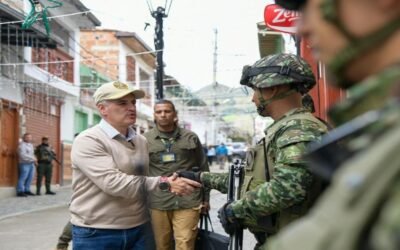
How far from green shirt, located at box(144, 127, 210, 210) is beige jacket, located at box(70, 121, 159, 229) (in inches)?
69.9

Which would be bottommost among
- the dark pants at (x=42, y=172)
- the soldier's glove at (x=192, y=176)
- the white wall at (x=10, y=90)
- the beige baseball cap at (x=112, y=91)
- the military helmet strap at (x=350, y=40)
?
the dark pants at (x=42, y=172)

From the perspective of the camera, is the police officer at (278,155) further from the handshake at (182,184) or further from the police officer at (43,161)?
the police officer at (43,161)

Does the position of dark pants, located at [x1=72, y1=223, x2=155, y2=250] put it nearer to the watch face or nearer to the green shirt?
the watch face

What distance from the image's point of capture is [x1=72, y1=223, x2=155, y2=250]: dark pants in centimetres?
329

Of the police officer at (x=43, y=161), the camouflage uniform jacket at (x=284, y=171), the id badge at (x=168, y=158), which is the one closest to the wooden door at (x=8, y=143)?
the police officer at (x=43, y=161)

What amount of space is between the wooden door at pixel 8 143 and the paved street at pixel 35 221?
1164 mm

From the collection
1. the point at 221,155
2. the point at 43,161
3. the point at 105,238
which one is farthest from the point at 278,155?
the point at 221,155

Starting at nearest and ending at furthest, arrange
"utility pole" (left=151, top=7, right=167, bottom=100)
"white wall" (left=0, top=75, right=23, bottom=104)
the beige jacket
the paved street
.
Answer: the beige jacket
the paved street
"utility pole" (left=151, top=7, right=167, bottom=100)
"white wall" (left=0, top=75, right=23, bottom=104)

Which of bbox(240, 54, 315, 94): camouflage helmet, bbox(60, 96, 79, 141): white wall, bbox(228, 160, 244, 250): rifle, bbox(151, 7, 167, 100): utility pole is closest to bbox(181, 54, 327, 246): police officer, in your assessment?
bbox(240, 54, 315, 94): camouflage helmet

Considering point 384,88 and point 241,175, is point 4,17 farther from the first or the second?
point 384,88

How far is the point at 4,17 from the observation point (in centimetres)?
1306

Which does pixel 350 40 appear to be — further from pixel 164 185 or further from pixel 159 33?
pixel 159 33

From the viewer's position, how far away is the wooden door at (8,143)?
15203 millimetres

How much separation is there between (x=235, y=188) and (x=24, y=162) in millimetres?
12896
